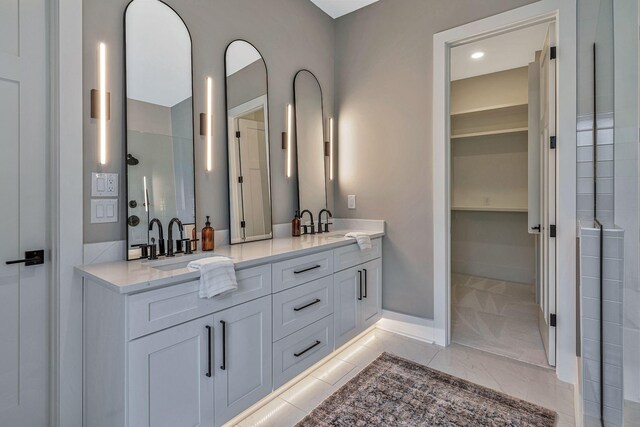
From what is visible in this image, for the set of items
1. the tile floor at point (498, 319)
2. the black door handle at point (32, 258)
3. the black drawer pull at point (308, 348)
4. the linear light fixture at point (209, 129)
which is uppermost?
the linear light fixture at point (209, 129)

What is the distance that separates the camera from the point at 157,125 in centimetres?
185

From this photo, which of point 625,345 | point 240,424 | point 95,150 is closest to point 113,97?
point 95,150

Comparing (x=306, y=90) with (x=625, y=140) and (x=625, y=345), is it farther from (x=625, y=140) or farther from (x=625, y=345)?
(x=625, y=345)

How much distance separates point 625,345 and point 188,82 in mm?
2469

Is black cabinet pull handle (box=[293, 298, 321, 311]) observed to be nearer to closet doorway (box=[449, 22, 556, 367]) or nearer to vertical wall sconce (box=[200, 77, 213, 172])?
vertical wall sconce (box=[200, 77, 213, 172])

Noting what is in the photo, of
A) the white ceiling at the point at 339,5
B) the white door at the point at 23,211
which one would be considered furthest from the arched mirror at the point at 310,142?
the white door at the point at 23,211

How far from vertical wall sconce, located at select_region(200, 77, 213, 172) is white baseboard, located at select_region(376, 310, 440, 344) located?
204 centimetres

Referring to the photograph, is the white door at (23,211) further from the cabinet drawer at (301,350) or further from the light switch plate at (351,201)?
the light switch plate at (351,201)

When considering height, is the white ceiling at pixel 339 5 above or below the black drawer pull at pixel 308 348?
above

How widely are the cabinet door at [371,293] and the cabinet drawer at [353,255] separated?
0.06m

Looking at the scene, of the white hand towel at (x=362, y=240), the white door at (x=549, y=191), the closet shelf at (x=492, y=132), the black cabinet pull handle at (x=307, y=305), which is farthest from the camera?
the closet shelf at (x=492, y=132)

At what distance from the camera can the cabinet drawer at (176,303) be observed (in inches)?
48.8

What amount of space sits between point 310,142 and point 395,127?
2.57 ft

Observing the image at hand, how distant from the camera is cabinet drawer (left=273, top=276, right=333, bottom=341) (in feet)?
6.10
